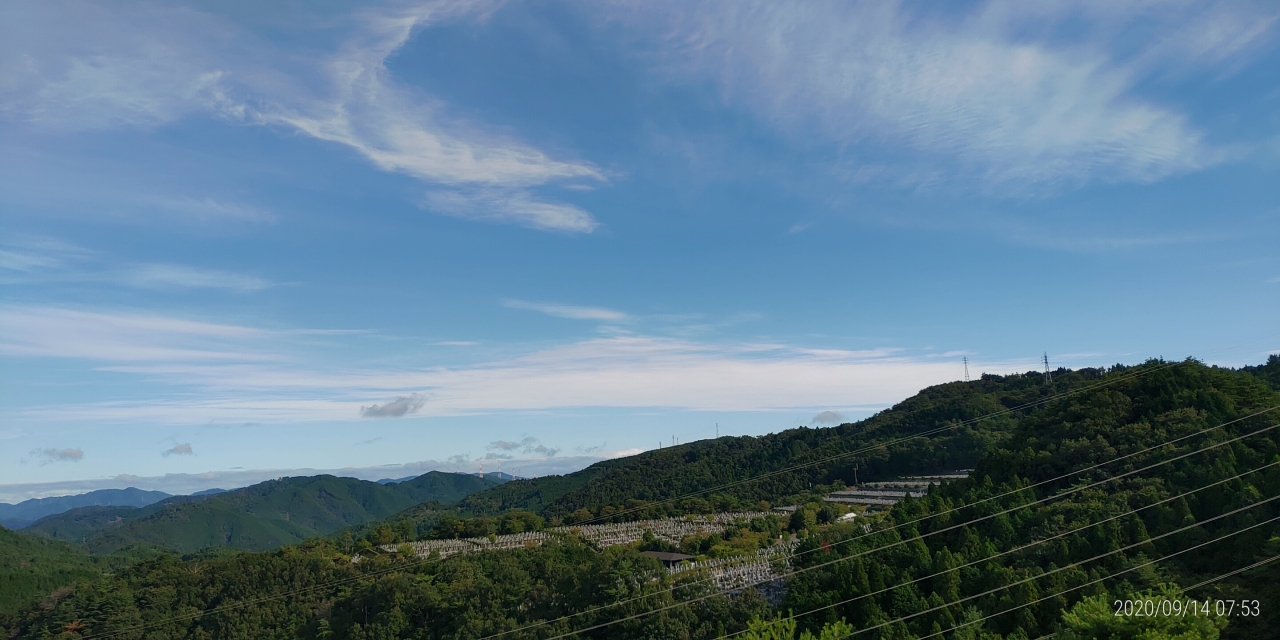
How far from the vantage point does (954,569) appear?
3000 centimetres

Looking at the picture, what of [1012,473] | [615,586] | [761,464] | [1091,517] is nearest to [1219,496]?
[1091,517]

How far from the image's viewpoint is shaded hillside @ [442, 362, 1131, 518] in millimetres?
82625

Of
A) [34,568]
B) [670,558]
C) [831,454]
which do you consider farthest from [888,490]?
[34,568]

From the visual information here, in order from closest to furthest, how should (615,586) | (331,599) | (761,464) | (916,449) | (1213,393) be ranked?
(615,586) < (1213,393) < (331,599) < (916,449) < (761,464)

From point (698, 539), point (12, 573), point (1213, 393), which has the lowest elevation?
point (12, 573)

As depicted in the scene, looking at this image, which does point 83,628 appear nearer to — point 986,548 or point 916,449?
point 986,548

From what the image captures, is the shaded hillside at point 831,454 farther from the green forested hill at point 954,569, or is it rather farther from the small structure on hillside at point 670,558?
the green forested hill at point 954,569

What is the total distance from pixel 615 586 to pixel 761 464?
3062 inches

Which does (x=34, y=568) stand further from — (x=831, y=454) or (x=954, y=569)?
(x=954, y=569)

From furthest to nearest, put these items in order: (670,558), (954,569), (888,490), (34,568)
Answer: (34,568)
(888,490)
(670,558)
(954,569)

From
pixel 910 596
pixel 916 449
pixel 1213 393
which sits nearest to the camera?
pixel 910 596

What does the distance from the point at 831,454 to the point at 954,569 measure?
71218 millimetres

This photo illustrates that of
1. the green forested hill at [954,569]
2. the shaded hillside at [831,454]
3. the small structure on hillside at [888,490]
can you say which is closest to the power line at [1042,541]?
the green forested hill at [954,569]

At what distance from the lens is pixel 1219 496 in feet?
104
